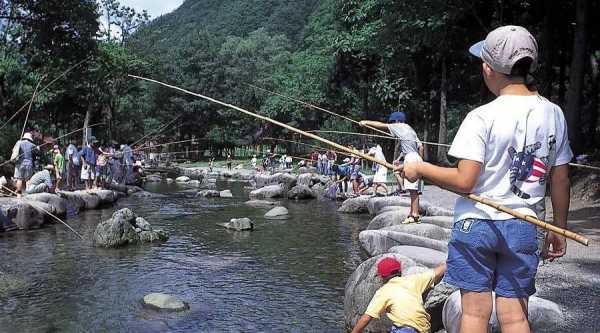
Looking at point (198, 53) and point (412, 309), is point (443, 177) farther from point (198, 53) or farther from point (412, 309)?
point (198, 53)

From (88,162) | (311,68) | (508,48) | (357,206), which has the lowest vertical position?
(357,206)

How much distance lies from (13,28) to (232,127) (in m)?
39.6

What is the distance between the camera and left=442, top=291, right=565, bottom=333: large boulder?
181 inches

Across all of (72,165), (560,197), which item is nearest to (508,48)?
(560,197)

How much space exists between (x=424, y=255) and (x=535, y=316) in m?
2.20

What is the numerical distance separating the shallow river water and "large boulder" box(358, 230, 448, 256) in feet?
1.68

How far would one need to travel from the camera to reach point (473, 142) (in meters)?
2.75

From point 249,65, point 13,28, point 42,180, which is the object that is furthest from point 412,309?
point 249,65

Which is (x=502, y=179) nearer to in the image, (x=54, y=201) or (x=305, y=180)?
(x=54, y=201)

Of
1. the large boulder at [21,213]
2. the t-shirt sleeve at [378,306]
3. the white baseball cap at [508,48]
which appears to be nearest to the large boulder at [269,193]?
the large boulder at [21,213]

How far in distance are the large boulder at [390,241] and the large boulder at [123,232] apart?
15.6ft

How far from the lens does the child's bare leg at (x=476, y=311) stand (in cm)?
285

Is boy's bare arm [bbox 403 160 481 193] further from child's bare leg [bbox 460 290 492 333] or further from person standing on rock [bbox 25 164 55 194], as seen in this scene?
person standing on rock [bbox 25 164 55 194]

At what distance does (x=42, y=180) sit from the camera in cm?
1495
